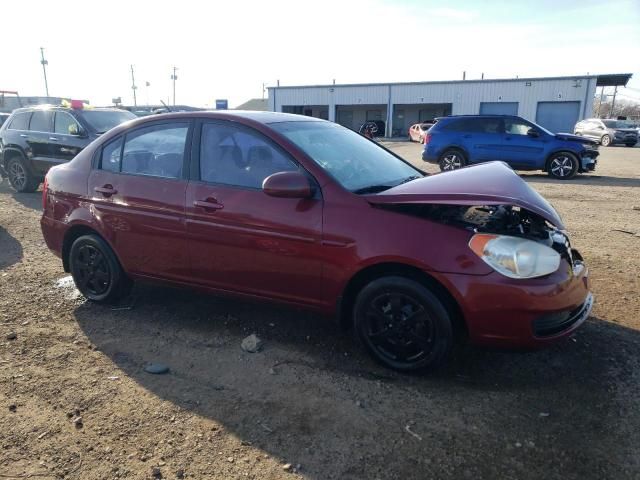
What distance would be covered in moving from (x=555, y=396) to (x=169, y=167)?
10.3ft

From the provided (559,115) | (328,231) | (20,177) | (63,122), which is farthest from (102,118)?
(559,115)

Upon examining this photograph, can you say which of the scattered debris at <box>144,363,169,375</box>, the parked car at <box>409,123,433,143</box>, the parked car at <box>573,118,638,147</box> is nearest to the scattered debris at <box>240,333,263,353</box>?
the scattered debris at <box>144,363,169,375</box>

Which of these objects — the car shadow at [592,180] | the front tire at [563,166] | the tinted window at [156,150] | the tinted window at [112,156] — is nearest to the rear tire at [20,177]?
the tinted window at [112,156]

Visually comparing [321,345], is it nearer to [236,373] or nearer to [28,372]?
[236,373]

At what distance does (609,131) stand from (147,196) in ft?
108

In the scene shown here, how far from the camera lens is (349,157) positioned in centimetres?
385

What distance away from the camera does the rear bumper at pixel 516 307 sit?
2.87 metres

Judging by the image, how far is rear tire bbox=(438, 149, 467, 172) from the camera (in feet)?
46.0

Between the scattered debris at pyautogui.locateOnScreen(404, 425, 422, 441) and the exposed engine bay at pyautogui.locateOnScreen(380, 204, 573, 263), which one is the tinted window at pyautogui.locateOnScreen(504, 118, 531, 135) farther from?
the scattered debris at pyautogui.locateOnScreen(404, 425, 422, 441)

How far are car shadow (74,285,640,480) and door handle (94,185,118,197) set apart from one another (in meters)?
1.07

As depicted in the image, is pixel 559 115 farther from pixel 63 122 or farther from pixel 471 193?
pixel 471 193

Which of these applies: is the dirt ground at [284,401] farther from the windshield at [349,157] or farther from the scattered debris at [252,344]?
the windshield at [349,157]

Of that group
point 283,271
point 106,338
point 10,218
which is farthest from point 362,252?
point 10,218

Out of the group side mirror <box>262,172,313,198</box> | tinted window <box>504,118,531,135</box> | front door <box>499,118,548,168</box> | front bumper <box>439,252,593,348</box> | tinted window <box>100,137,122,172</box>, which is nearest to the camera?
front bumper <box>439,252,593,348</box>
